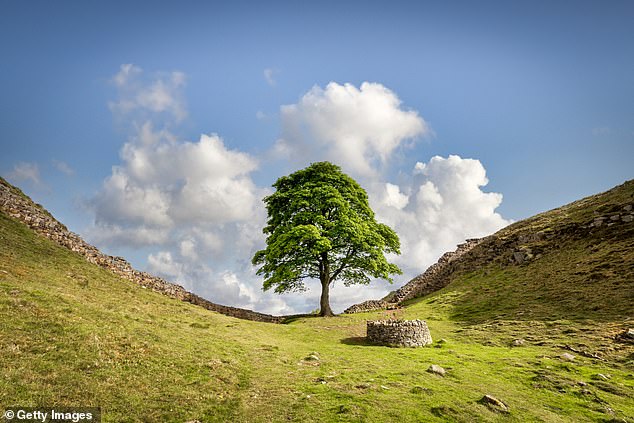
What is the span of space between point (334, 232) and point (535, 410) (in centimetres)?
2683

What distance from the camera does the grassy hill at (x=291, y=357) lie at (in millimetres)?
12234

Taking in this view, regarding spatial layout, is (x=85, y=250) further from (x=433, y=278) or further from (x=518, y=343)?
(x=433, y=278)

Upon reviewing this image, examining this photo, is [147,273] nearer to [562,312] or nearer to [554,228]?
[562,312]

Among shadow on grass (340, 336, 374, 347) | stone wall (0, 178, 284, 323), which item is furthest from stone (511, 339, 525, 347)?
stone wall (0, 178, 284, 323)

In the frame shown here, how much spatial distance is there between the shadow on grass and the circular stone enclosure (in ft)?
2.41

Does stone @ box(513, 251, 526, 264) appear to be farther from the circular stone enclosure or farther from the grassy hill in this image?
the circular stone enclosure

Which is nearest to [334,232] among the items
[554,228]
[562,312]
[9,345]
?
[562,312]

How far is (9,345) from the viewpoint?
43.2 feet

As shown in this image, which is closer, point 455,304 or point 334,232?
point 334,232

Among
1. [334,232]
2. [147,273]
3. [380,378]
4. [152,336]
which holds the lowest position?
[380,378]

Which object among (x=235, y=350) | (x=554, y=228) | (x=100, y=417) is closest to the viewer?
(x=100, y=417)

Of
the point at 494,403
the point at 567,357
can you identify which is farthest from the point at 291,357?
the point at 567,357

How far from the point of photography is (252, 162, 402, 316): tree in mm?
40062

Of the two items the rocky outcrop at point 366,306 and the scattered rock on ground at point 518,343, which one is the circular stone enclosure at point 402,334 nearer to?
the scattered rock on ground at point 518,343
